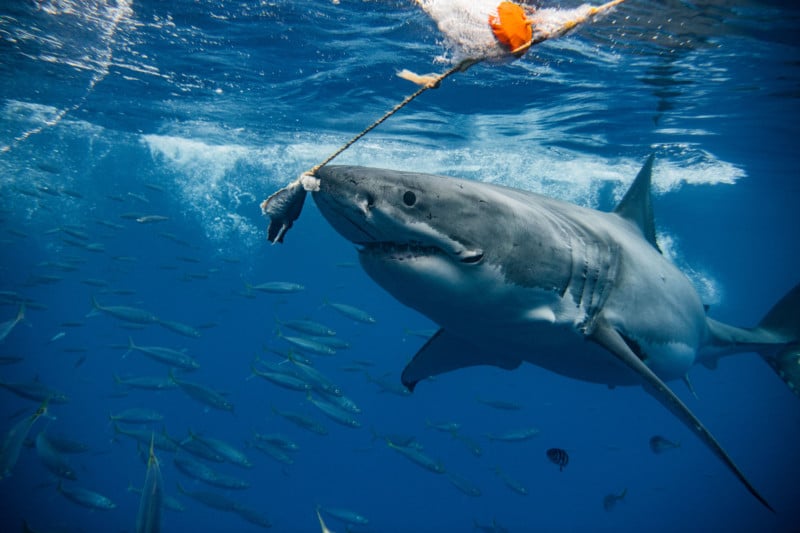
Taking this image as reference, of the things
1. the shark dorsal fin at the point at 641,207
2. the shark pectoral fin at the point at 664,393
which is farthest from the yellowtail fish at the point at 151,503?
the shark dorsal fin at the point at 641,207

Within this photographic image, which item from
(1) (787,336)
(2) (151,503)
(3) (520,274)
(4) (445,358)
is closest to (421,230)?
(3) (520,274)

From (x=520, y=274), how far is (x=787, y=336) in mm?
5201

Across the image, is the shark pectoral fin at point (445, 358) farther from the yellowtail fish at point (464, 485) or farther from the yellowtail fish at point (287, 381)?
the yellowtail fish at point (464, 485)

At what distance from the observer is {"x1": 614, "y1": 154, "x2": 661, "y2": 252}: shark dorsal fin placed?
4.62 metres

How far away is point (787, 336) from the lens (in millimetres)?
5434

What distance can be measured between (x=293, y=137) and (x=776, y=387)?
68382mm

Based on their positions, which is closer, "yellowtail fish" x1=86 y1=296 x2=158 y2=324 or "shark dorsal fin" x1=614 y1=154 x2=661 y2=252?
"shark dorsal fin" x1=614 y1=154 x2=661 y2=252

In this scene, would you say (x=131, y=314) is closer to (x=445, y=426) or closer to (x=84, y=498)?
(x=84, y=498)

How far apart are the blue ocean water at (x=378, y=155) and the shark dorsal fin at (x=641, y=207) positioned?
13.8ft

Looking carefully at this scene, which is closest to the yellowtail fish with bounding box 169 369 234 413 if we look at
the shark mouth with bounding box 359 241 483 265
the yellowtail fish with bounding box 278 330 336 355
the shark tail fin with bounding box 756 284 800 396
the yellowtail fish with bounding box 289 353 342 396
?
the yellowtail fish with bounding box 289 353 342 396

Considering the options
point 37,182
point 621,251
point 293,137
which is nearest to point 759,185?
point 293,137

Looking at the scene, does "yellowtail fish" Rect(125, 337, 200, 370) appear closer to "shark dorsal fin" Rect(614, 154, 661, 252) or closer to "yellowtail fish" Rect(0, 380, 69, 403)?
"yellowtail fish" Rect(0, 380, 69, 403)

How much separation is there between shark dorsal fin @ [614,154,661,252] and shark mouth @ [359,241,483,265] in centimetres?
309

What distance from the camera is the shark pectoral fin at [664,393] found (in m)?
2.19
